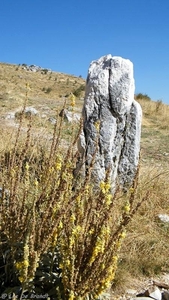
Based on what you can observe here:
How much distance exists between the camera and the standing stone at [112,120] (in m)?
4.88

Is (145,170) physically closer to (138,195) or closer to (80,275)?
(138,195)

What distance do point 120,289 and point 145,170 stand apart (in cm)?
321

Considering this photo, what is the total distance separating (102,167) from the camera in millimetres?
4891

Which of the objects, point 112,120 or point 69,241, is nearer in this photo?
point 69,241

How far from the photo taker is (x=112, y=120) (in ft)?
16.2

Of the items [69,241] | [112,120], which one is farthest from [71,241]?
[112,120]

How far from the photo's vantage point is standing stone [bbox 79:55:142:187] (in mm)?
4879

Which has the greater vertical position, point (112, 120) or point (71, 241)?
point (112, 120)

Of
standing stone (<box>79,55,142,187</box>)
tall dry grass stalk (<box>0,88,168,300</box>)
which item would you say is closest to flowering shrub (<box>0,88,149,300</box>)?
tall dry grass stalk (<box>0,88,168,300</box>)

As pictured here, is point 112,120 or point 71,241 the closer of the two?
point 71,241

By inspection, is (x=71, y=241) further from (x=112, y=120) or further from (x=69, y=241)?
(x=112, y=120)

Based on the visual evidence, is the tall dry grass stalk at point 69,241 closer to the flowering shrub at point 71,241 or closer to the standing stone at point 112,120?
the flowering shrub at point 71,241

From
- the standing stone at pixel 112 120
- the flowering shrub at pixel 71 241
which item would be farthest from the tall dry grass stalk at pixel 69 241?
the standing stone at pixel 112 120

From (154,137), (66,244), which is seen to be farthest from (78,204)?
(154,137)
